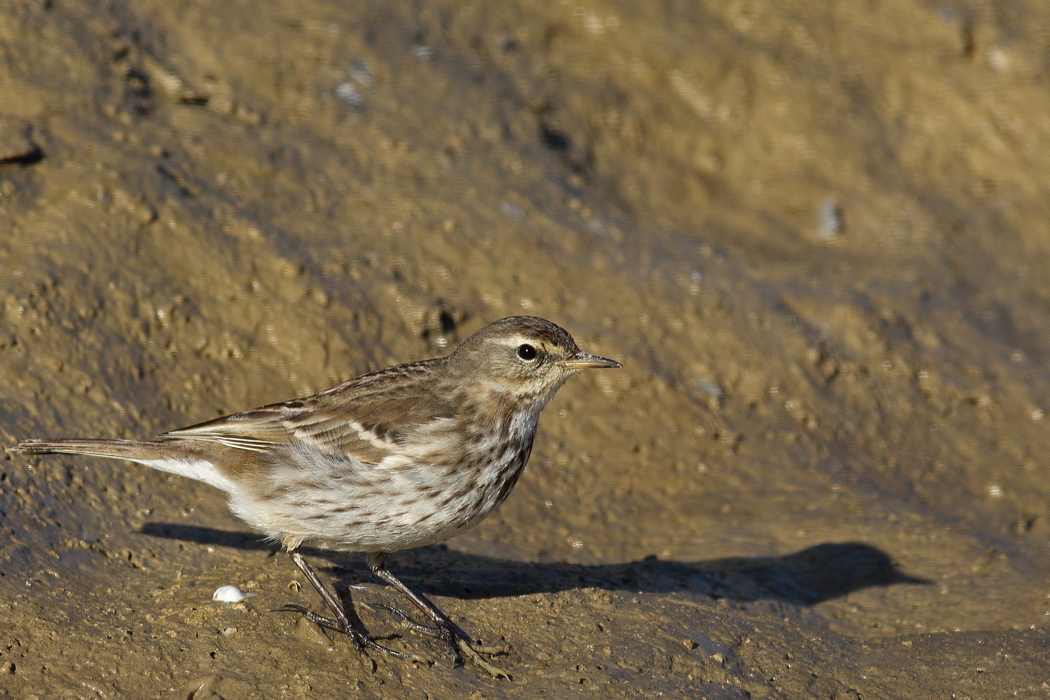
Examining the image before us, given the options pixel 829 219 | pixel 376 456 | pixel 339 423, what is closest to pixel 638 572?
pixel 376 456

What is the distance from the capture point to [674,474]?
8812 mm

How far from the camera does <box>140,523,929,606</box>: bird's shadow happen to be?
684 centimetres

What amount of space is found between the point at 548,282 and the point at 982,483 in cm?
393

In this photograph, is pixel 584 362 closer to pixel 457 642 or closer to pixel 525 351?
pixel 525 351

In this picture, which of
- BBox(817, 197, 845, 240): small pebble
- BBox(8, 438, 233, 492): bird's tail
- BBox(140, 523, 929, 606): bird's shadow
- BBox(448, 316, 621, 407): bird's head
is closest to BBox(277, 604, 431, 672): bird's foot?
BBox(140, 523, 929, 606): bird's shadow

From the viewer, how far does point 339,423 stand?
6172mm

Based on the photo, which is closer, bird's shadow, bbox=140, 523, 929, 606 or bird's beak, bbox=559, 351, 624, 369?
bird's beak, bbox=559, 351, 624, 369

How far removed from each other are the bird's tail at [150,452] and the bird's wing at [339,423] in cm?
8

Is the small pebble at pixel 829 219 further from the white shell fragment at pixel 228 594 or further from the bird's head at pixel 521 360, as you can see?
the white shell fragment at pixel 228 594

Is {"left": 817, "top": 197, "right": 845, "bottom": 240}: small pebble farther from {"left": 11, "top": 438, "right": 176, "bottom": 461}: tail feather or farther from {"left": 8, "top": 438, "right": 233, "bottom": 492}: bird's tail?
{"left": 11, "top": 438, "right": 176, "bottom": 461}: tail feather

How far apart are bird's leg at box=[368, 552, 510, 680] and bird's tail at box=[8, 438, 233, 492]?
3.15 ft

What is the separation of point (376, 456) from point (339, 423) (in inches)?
12.7

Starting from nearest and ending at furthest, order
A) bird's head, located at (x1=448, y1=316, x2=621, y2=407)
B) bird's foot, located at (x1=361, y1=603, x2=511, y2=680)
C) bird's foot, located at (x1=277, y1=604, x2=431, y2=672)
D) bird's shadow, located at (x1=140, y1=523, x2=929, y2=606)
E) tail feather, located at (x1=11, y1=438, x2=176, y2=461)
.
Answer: bird's foot, located at (x1=277, y1=604, x2=431, y2=672)
bird's foot, located at (x1=361, y1=603, x2=511, y2=680)
tail feather, located at (x1=11, y1=438, x2=176, y2=461)
bird's head, located at (x1=448, y1=316, x2=621, y2=407)
bird's shadow, located at (x1=140, y1=523, x2=929, y2=606)

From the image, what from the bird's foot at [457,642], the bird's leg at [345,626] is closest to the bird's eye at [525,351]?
the bird's foot at [457,642]
